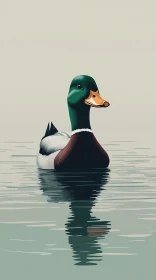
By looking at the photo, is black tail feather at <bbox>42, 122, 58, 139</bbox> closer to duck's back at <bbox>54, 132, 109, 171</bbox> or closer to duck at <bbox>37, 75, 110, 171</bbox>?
duck at <bbox>37, 75, 110, 171</bbox>

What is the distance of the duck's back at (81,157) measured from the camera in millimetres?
16609

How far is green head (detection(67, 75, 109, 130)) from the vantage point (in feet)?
56.6

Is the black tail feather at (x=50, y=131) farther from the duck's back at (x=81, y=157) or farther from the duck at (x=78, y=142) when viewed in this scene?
the duck's back at (x=81, y=157)

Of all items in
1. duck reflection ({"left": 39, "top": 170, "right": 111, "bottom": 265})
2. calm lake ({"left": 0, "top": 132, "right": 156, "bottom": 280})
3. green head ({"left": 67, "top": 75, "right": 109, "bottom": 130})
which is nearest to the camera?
calm lake ({"left": 0, "top": 132, "right": 156, "bottom": 280})

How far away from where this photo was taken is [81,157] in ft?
54.6

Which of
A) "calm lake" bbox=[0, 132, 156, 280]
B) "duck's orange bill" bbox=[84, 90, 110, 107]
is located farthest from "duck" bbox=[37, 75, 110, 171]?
"calm lake" bbox=[0, 132, 156, 280]

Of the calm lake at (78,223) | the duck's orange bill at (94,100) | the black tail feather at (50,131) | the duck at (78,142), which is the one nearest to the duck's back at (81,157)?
the duck at (78,142)

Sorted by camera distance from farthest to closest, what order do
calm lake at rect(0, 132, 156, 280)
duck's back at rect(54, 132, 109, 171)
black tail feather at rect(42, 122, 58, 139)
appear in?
black tail feather at rect(42, 122, 58, 139), duck's back at rect(54, 132, 109, 171), calm lake at rect(0, 132, 156, 280)

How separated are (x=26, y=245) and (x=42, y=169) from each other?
27.6 ft

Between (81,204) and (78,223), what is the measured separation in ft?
5.26

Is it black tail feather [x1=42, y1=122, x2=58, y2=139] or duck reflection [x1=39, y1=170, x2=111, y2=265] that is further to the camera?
black tail feather [x1=42, y1=122, x2=58, y2=139]

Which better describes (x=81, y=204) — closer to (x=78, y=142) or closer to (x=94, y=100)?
(x=78, y=142)

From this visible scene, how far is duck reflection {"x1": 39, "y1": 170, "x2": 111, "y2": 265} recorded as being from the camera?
27.9ft

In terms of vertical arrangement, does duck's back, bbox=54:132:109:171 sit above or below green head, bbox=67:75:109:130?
below
